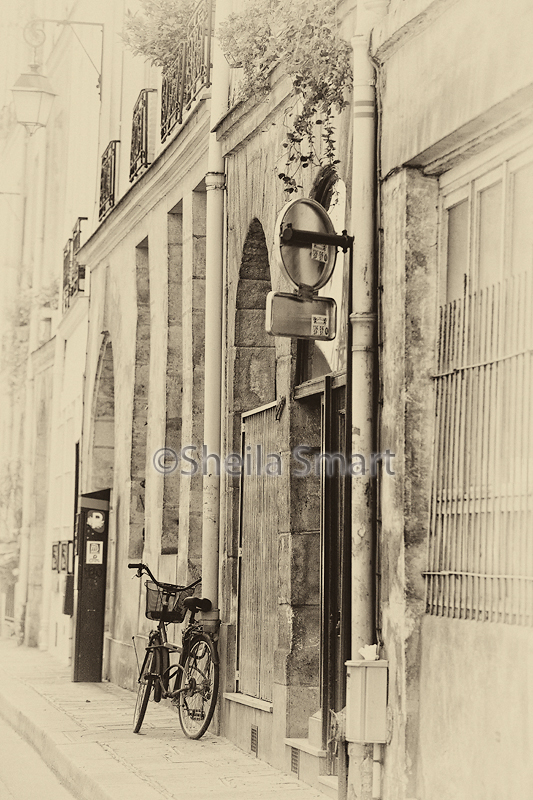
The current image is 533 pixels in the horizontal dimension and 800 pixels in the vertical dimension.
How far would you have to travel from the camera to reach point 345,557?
7664 millimetres

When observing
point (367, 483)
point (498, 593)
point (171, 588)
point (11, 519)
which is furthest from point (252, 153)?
point (11, 519)

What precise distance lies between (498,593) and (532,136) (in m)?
2.10

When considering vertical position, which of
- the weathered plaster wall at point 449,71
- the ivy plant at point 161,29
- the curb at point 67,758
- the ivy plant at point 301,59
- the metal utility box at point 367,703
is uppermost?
the ivy plant at point 161,29

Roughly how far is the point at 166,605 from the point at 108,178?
8242 millimetres

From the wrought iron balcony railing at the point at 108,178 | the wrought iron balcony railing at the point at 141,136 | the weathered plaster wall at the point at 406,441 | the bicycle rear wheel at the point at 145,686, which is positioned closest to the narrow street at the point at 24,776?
the bicycle rear wheel at the point at 145,686

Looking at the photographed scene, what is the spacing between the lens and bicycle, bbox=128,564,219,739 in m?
10.7

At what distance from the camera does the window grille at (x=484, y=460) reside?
629 centimetres

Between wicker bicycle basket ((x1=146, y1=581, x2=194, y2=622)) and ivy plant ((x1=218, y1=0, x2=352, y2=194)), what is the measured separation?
3.57 metres

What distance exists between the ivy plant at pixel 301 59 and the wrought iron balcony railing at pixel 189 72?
3128 mm

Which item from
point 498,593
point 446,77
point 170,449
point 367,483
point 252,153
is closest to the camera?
point 498,593

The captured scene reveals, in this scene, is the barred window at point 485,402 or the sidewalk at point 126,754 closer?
the barred window at point 485,402

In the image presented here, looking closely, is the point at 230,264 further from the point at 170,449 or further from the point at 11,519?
the point at 11,519

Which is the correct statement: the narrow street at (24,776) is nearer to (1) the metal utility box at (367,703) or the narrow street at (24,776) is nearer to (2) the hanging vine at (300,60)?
(1) the metal utility box at (367,703)

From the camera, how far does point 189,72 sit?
542 inches
